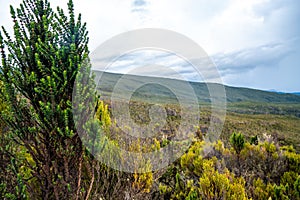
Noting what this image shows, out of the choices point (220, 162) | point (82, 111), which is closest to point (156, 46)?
point (82, 111)

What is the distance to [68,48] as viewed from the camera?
367 cm

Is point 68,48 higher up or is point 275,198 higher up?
point 68,48

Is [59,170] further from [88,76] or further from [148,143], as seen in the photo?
[148,143]

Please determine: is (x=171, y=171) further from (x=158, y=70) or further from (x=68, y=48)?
(x=68, y=48)

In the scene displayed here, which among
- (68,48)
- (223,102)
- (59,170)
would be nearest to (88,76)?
(68,48)

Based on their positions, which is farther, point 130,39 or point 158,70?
point 158,70

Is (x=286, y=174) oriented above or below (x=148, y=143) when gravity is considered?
below

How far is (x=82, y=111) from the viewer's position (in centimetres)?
363

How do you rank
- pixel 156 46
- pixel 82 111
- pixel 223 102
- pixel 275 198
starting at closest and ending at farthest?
pixel 82 111
pixel 275 198
pixel 156 46
pixel 223 102

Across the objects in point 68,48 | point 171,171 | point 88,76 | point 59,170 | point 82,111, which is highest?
point 68,48

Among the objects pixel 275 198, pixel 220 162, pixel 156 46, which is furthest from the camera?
pixel 220 162

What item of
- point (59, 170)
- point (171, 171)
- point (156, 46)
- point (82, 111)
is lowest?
point (171, 171)

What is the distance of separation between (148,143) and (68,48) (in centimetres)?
286

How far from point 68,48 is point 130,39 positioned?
63.8 inches
